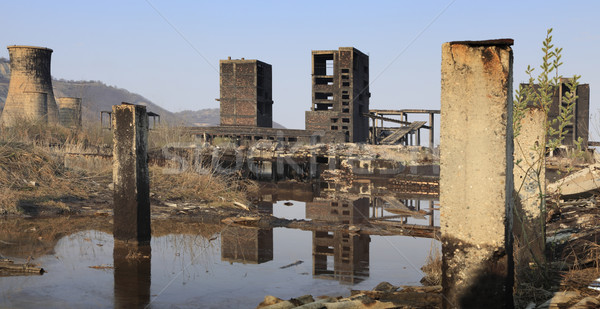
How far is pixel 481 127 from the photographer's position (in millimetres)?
4023

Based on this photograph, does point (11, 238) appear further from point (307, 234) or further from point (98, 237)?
point (307, 234)

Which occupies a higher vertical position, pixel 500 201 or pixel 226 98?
pixel 226 98

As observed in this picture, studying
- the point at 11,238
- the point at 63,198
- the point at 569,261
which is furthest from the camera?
the point at 63,198

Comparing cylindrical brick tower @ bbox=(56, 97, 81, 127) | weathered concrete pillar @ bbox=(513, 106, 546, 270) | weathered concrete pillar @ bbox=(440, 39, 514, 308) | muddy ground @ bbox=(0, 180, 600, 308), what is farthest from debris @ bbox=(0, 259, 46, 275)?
cylindrical brick tower @ bbox=(56, 97, 81, 127)

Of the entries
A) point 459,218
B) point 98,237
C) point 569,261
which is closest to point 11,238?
point 98,237

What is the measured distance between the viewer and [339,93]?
34781mm

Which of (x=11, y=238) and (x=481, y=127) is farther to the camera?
(x=11, y=238)

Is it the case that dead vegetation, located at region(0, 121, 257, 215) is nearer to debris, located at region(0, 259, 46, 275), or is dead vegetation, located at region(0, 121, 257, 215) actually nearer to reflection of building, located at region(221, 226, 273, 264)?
reflection of building, located at region(221, 226, 273, 264)

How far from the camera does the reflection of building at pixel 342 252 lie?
6520 mm

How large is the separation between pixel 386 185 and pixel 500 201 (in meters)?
14.2

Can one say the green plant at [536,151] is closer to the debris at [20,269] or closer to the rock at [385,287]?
the rock at [385,287]

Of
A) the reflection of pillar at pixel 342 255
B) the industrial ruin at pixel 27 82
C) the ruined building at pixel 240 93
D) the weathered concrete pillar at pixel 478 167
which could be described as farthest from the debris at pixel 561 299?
the ruined building at pixel 240 93

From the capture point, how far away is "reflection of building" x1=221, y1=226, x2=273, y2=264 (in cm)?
726

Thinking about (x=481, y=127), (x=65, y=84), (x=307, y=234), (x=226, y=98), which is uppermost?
(x=65, y=84)
